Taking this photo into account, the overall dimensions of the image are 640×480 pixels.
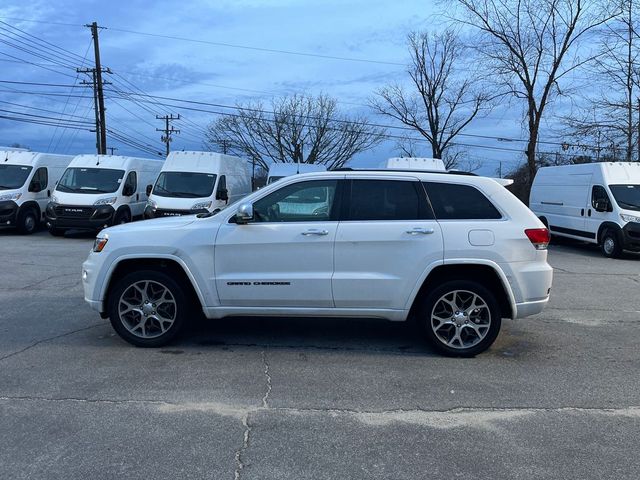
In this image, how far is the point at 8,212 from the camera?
16609 millimetres

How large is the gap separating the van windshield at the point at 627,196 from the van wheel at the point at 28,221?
17181 mm

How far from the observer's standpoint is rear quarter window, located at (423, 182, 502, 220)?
5.34 m

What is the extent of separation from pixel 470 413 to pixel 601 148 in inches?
994

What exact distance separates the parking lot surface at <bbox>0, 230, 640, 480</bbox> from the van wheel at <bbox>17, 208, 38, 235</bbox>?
37.4 ft

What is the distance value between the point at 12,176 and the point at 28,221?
1496mm

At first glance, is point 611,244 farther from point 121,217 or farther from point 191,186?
point 121,217

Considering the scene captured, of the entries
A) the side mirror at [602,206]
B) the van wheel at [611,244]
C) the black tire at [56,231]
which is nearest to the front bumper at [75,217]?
the black tire at [56,231]

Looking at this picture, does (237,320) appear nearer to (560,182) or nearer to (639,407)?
(639,407)

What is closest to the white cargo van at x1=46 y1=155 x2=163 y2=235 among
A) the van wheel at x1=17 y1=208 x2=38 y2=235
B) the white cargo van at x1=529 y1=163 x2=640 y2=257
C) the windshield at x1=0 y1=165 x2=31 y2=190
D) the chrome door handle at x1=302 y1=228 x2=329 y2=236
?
the van wheel at x1=17 y1=208 x2=38 y2=235

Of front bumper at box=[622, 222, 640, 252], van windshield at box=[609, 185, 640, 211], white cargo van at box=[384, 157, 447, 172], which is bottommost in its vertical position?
front bumper at box=[622, 222, 640, 252]

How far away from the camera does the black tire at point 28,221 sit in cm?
1697

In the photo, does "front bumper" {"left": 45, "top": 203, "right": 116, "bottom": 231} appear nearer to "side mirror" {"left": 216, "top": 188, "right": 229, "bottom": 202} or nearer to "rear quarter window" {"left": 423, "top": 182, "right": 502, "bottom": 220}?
"side mirror" {"left": 216, "top": 188, "right": 229, "bottom": 202}

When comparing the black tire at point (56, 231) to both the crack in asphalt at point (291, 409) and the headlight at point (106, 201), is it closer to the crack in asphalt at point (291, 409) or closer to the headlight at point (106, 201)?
the headlight at point (106, 201)

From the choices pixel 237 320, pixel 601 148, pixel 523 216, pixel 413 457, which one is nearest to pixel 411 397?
pixel 413 457
